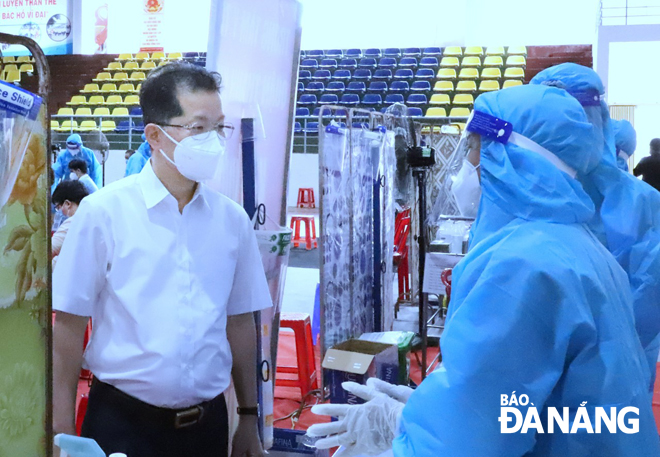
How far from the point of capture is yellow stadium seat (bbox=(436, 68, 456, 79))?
12870 mm

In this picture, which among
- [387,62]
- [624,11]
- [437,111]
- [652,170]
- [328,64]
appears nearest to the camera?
[652,170]

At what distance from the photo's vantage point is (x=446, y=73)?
13.0m

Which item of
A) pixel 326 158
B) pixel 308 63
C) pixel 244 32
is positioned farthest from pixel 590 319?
pixel 308 63

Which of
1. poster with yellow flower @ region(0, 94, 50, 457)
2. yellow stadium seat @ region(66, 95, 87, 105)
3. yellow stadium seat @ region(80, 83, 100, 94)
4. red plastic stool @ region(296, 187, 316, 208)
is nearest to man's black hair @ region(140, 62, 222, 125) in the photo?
poster with yellow flower @ region(0, 94, 50, 457)

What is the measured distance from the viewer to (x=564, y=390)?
1.11 metres

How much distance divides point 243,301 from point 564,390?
3.01ft

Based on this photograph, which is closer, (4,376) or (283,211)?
(4,376)

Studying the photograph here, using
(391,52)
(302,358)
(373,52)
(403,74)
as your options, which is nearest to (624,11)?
(403,74)

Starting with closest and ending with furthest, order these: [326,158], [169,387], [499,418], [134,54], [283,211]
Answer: [499,418], [169,387], [283,211], [326,158], [134,54]

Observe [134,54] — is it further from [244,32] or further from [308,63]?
[244,32]

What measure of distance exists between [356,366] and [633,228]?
1.35 meters

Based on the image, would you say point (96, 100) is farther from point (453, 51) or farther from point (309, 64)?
point (453, 51)

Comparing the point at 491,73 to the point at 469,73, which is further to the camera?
the point at 469,73

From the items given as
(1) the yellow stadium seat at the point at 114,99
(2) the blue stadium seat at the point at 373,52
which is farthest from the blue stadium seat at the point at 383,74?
(1) the yellow stadium seat at the point at 114,99
